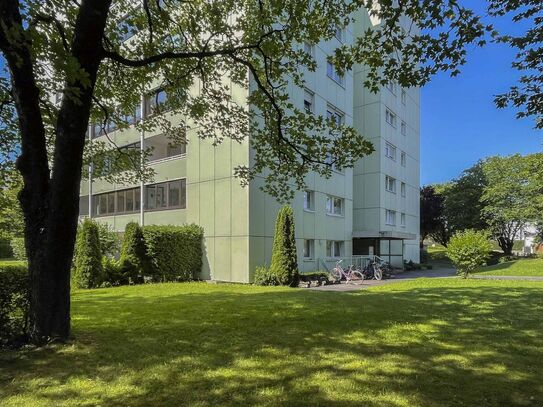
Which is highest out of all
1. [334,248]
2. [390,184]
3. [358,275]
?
[390,184]

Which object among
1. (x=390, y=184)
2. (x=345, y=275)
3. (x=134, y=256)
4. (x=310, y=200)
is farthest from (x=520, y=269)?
(x=134, y=256)

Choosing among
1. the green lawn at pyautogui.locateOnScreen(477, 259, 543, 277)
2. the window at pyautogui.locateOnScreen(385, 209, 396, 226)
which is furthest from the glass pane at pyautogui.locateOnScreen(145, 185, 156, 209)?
the green lawn at pyautogui.locateOnScreen(477, 259, 543, 277)

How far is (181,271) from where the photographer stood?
19.8 m

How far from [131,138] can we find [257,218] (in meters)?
11.9

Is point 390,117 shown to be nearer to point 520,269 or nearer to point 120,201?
point 520,269

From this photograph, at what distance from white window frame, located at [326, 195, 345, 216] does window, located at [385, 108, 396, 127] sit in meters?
9.67

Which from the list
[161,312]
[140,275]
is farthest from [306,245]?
[161,312]

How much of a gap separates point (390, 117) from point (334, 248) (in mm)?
13133

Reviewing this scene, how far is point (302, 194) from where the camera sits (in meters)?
22.1

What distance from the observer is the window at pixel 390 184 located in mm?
31531

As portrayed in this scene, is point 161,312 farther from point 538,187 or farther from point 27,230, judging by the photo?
point 538,187

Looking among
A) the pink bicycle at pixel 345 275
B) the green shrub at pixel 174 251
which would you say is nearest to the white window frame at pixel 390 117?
the pink bicycle at pixel 345 275

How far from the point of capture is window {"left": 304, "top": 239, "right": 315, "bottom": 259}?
2244 centimetres

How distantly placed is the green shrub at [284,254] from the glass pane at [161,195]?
26.3 ft
